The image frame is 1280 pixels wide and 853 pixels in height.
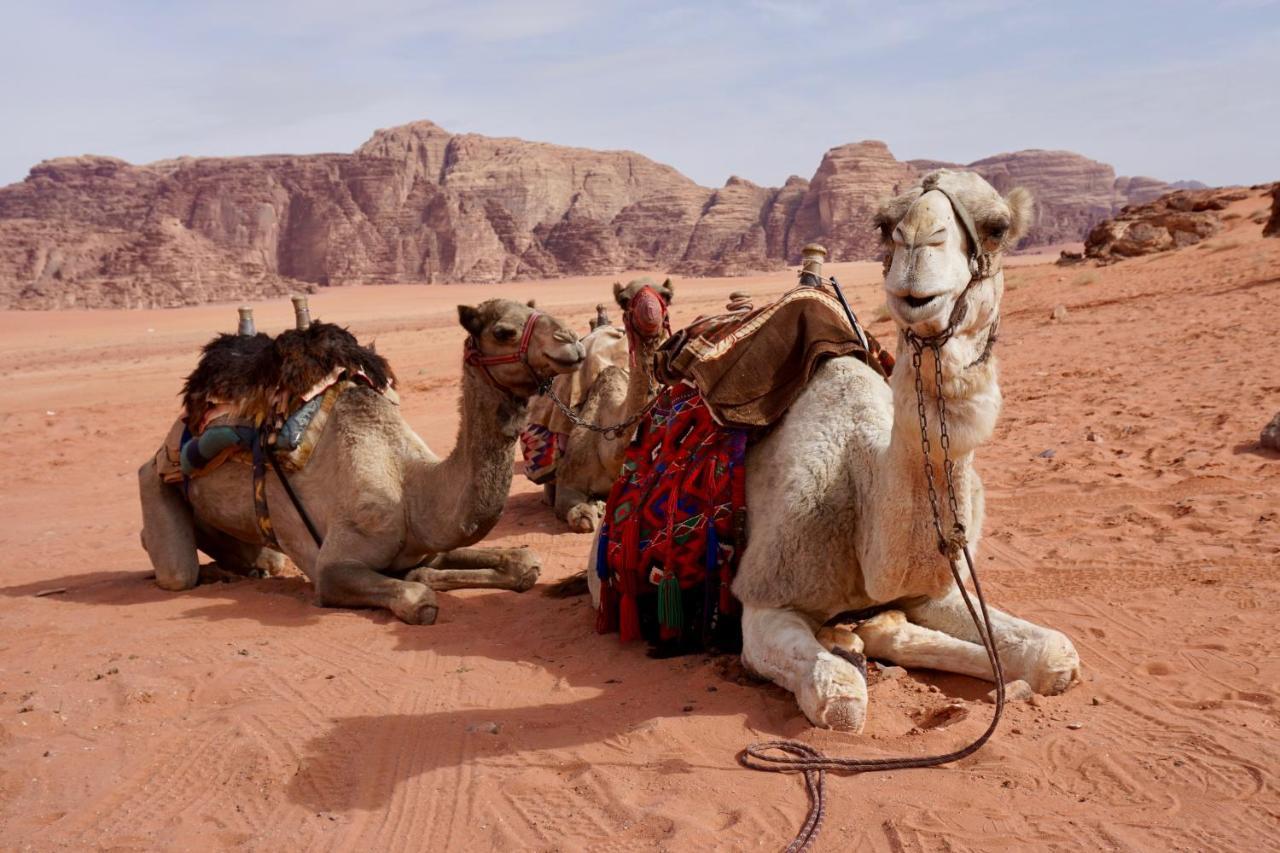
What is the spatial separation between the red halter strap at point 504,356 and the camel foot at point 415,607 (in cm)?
122

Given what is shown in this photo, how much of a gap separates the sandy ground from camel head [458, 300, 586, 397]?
135 cm

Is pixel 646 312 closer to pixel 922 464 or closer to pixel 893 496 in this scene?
pixel 893 496

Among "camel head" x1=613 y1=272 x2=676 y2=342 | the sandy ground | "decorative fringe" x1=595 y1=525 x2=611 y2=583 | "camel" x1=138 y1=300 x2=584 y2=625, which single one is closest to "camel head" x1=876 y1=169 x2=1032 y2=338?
the sandy ground

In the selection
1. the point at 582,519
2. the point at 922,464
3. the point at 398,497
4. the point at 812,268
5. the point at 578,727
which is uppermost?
the point at 812,268

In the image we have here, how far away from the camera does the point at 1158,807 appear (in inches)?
123

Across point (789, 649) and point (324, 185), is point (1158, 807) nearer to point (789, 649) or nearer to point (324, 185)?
point (789, 649)

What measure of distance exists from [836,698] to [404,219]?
113566 millimetres

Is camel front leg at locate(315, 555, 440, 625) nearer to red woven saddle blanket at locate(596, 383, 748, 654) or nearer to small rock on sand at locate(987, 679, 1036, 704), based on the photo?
red woven saddle blanket at locate(596, 383, 748, 654)

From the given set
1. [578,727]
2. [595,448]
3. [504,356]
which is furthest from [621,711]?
[595,448]

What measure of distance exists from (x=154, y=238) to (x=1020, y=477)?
8554cm

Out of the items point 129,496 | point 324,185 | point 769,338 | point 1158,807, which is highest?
point 324,185

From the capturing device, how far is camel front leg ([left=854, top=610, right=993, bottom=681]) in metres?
4.15

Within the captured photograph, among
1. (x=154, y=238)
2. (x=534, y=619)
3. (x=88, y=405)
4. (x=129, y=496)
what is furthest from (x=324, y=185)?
(x=534, y=619)

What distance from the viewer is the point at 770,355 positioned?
493 cm
